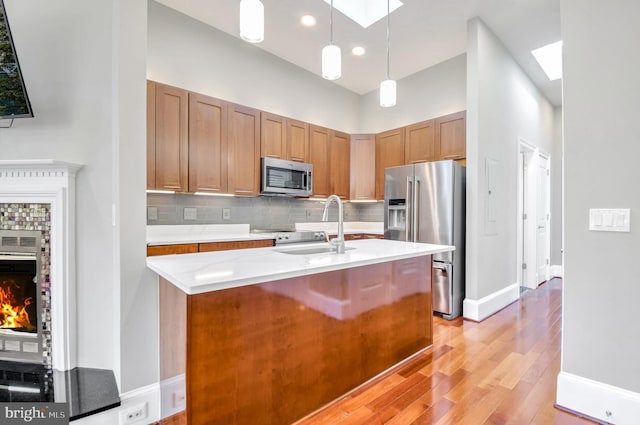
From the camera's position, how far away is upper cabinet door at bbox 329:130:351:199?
4535 mm

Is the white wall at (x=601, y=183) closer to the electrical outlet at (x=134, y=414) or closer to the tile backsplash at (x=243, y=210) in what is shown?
the electrical outlet at (x=134, y=414)

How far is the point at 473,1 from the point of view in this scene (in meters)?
2.86

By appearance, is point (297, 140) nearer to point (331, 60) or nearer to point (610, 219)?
point (331, 60)

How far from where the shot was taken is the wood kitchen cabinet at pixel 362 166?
4.73 m

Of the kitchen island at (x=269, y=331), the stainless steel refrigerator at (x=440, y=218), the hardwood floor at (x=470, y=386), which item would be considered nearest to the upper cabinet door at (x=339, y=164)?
the stainless steel refrigerator at (x=440, y=218)

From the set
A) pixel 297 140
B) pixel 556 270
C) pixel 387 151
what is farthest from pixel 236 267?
pixel 556 270

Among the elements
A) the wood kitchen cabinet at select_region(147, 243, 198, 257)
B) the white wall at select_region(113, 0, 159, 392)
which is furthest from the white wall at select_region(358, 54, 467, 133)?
the white wall at select_region(113, 0, 159, 392)

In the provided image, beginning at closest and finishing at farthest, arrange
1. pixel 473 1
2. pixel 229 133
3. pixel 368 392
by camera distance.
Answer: pixel 368 392 < pixel 473 1 < pixel 229 133

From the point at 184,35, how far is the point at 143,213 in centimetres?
258

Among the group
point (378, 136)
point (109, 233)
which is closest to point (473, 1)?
point (378, 136)

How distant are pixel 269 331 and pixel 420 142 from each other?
3483 millimetres

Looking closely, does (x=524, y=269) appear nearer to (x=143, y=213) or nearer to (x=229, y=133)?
(x=229, y=133)

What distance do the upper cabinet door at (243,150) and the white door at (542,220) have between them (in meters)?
4.23

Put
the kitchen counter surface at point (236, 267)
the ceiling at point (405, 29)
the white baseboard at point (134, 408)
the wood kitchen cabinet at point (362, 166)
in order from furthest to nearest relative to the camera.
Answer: the wood kitchen cabinet at point (362, 166), the ceiling at point (405, 29), the white baseboard at point (134, 408), the kitchen counter surface at point (236, 267)
